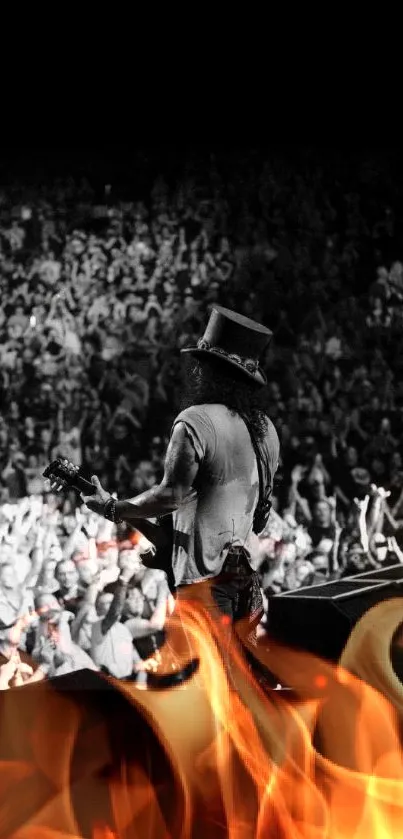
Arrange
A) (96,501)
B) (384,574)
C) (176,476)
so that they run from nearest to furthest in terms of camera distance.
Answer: (176,476) → (96,501) → (384,574)

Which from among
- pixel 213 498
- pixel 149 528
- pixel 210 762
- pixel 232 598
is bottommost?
pixel 210 762

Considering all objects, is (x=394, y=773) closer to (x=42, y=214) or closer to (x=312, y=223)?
(x=312, y=223)

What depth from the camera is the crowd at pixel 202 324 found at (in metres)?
4.23

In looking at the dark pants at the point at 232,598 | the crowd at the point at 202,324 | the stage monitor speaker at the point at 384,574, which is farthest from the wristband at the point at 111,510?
the crowd at the point at 202,324

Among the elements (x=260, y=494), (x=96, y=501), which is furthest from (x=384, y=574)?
(x=96, y=501)

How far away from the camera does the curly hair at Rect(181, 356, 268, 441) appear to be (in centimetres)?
213

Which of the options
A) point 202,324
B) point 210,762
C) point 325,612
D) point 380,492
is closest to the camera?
point 210,762

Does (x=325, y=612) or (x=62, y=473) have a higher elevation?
(x=62, y=473)

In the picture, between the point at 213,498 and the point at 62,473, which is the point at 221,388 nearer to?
the point at 213,498

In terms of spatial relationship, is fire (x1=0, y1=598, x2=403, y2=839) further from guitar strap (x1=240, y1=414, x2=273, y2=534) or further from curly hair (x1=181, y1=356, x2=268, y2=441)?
curly hair (x1=181, y1=356, x2=268, y2=441)

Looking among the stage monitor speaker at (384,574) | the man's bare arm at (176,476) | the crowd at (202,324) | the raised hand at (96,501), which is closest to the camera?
the man's bare arm at (176,476)

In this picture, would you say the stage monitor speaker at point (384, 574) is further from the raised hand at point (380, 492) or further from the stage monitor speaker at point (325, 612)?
the raised hand at point (380, 492)

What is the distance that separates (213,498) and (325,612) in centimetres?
131

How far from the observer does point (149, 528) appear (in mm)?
2146
